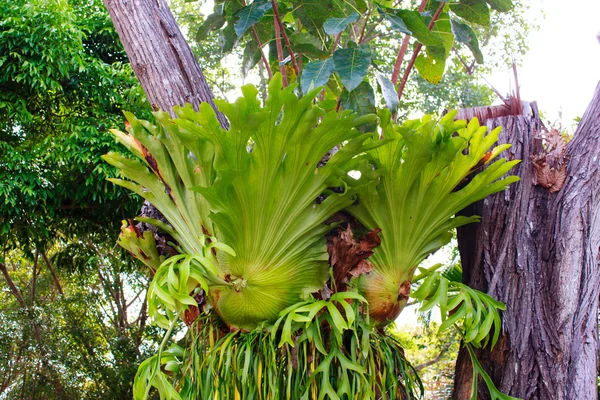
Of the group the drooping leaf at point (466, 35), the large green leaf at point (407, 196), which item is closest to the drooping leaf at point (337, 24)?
the large green leaf at point (407, 196)

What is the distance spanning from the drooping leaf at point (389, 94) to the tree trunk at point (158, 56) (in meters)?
0.42

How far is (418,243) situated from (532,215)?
0.30 m

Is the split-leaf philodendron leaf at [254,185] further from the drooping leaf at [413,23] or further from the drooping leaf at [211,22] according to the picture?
the drooping leaf at [211,22]

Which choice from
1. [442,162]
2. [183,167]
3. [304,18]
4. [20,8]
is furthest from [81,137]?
[442,162]

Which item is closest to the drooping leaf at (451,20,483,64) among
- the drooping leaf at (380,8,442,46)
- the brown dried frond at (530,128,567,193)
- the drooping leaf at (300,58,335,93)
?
the drooping leaf at (380,8,442,46)

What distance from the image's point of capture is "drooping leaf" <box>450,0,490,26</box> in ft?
5.50

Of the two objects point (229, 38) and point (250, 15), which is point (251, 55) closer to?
point (229, 38)

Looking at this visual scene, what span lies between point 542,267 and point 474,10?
0.80m

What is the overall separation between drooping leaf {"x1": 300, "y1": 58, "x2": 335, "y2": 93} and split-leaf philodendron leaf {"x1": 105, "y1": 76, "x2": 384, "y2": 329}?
170 mm

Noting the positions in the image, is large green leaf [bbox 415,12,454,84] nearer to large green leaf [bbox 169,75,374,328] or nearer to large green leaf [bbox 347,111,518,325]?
large green leaf [bbox 347,111,518,325]

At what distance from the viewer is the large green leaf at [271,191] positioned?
3.76ft

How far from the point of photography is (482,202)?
146 centimetres

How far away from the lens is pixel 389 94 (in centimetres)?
143

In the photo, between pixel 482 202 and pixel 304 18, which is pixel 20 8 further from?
pixel 482 202
